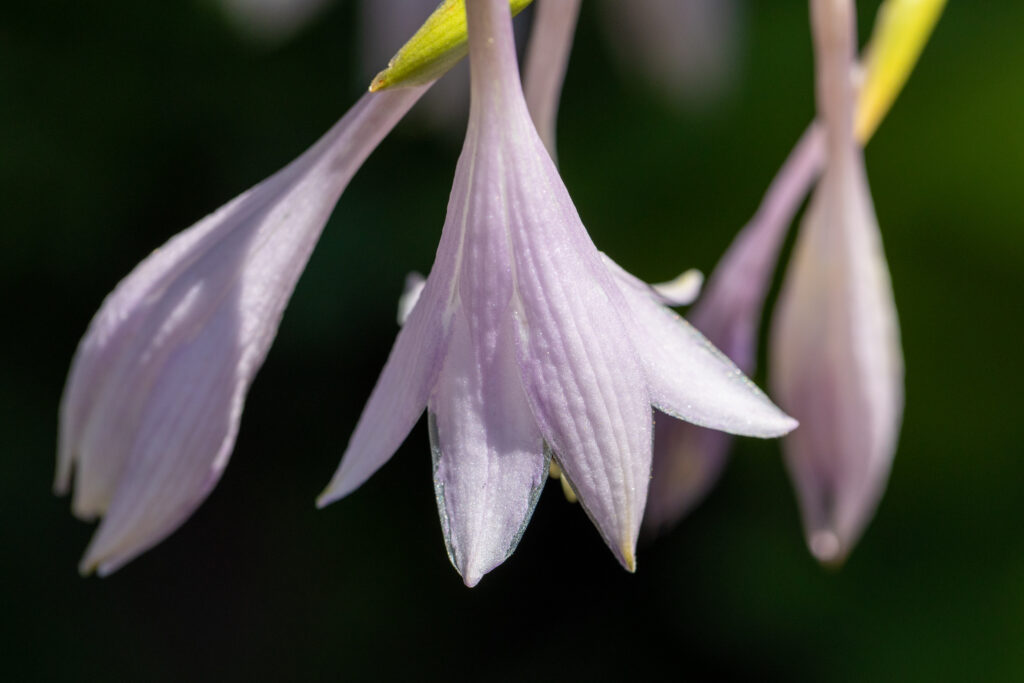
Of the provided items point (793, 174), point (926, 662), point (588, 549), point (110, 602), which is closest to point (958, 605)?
point (926, 662)

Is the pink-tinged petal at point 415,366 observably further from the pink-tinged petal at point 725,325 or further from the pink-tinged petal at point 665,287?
the pink-tinged petal at point 725,325

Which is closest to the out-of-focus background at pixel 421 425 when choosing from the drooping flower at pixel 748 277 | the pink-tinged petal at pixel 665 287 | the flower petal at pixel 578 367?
the drooping flower at pixel 748 277

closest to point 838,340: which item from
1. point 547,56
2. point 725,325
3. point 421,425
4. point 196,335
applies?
point 725,325

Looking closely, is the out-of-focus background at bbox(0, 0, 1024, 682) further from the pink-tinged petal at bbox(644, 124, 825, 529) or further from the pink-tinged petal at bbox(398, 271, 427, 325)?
the pink-tinged petal at bbox(398, 271, 427, 325)

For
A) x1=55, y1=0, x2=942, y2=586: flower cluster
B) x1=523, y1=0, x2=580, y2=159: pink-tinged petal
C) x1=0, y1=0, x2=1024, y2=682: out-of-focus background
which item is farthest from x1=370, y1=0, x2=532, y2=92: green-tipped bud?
x1=0, y1=0, x2=1024, y2=682: out-of-focus background

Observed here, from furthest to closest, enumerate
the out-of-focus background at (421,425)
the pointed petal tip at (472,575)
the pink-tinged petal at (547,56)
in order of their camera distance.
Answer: the out-of-focus background at (421,425), the pink-tinged petal at (547,56), the pointed petal tip at (472,575)

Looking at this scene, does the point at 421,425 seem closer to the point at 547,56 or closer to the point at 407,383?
the point at 547,56

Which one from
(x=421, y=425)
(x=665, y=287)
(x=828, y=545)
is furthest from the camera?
(x=421, y=425)
